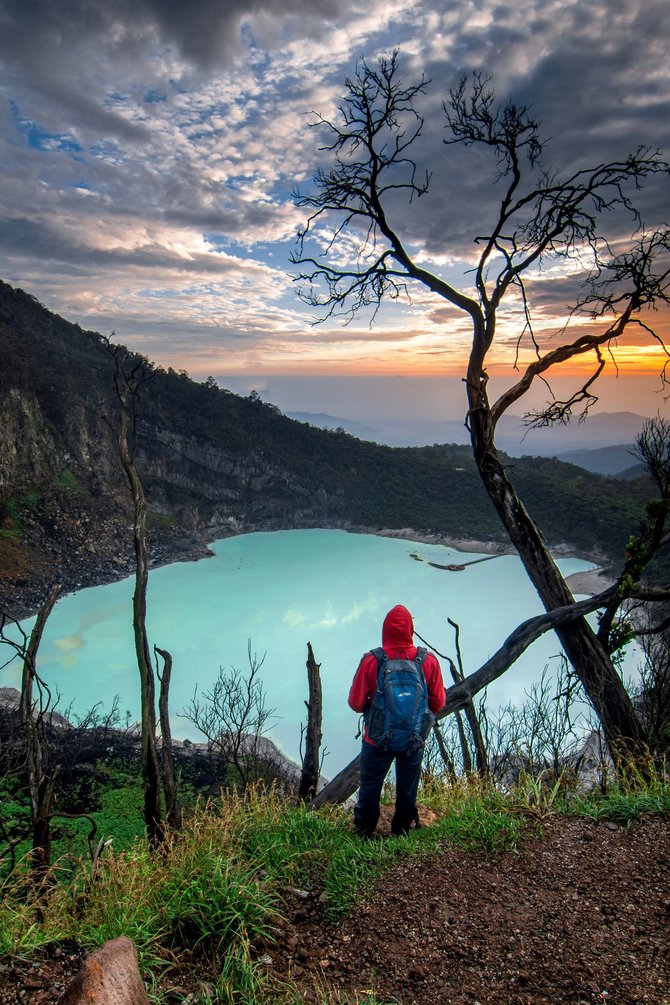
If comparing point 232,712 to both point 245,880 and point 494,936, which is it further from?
point 494,936

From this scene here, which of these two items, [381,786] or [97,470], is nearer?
[381,786]

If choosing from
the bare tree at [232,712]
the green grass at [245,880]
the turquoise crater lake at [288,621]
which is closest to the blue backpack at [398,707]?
the green grass at [245,880]

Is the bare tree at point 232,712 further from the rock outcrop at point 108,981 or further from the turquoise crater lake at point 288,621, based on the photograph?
the rock outcrop at point 108,981

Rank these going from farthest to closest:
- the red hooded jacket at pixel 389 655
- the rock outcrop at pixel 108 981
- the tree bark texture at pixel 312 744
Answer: the tree bark texture at pixel 312 744 < the red hooded jacket at pixel 389 655 < the rock outcrop at pixel 108 981

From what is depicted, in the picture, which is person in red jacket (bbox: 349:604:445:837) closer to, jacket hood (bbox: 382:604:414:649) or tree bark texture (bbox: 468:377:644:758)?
jacket hood (bbox: 382:604:414:649)

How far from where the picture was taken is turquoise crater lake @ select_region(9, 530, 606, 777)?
28016mm

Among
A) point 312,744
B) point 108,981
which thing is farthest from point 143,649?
point 108,981

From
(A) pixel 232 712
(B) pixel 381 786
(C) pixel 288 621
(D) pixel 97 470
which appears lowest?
(A) pixel 232 712

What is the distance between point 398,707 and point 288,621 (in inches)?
1412

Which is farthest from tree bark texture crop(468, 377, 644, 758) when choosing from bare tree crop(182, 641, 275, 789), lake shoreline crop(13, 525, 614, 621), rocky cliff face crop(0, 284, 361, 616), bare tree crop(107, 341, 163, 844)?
rocky cliff face crop(0, 284, 361, 616)

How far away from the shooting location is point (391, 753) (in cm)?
374

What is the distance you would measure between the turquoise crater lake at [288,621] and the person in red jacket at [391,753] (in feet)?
69.5

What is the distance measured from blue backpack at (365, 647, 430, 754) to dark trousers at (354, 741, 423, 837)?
0.12m

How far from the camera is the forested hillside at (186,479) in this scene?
4247cm
